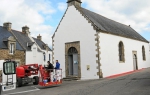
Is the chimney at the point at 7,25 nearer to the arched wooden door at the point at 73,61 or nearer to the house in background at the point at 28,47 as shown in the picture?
the house in background at the point at 28,47

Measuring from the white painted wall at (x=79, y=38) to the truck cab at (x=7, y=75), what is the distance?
27.7 ft

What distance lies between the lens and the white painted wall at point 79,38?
59.1 ft

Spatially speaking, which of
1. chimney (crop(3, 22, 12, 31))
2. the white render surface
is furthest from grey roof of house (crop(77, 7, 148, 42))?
chimney (crop(3, 22, 12, 31))

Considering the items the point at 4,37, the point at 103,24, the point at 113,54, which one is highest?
the point at 103,24

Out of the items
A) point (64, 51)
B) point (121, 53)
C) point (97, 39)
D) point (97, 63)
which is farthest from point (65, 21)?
point (121, 53)

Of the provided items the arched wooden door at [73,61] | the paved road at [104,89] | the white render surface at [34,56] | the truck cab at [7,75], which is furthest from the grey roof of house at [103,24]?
the white render surface at [34,56]

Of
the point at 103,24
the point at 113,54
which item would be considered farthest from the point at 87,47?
the point at 103,24

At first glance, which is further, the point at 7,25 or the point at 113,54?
the point at 7,25

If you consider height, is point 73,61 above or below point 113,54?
below

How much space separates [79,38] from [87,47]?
1.45 meters

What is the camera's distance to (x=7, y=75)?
1099 centimetres

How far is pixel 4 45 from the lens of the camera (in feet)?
81.4

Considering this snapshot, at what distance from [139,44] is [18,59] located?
17611mm

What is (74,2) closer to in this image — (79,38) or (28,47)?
(79,38)
